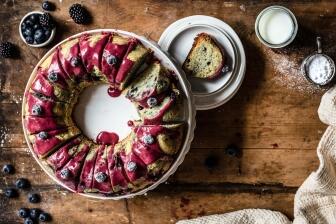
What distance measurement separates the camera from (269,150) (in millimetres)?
2484

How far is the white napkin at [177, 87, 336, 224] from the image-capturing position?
238 centimetres

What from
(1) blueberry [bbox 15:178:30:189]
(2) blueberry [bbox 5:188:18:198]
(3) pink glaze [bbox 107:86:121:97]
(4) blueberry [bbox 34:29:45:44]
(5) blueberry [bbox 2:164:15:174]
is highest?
(4) blueberry [bbox 34:29:45:44]

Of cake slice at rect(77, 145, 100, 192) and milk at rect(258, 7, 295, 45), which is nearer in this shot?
cake slice at rect(77, 145, 100, 192)

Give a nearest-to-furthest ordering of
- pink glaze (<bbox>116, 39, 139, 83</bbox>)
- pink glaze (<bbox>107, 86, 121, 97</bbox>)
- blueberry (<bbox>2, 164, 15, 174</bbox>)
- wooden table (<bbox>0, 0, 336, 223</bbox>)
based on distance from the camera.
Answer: pink glaze (<bbox>116, 39, 139, 83</bbox>), pink glaze (<bbox>107, 86, 121, 97</bbox>), wooden table (<bbox>0, 0, 336, 223</bbox>), blueberry (<bbox>2, 164, 15, 174</bbox>)

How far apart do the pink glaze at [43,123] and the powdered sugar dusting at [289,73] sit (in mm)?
759

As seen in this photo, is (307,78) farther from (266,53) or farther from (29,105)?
(29,105)

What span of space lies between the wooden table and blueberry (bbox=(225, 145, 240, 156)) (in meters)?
0.02

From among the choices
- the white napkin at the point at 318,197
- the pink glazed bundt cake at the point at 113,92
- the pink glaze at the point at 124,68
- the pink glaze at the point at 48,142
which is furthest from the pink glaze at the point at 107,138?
the white napkin at the point at 318,197

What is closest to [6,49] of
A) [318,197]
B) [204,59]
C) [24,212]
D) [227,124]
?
[24,212]

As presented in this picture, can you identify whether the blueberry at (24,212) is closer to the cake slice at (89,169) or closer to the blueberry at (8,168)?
the blueberry at (8,168)

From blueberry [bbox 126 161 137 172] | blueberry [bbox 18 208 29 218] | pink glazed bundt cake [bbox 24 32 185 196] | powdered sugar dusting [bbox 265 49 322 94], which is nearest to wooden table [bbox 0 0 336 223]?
powdered sugar dusting [bbox 265 49 322 94]

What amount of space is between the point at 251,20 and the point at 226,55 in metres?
0.16

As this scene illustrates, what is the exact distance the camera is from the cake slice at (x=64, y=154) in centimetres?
225

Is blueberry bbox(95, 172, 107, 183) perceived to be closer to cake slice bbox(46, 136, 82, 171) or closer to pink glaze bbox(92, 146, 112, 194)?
pink glaze bbox(92, 146, 112, 194)
